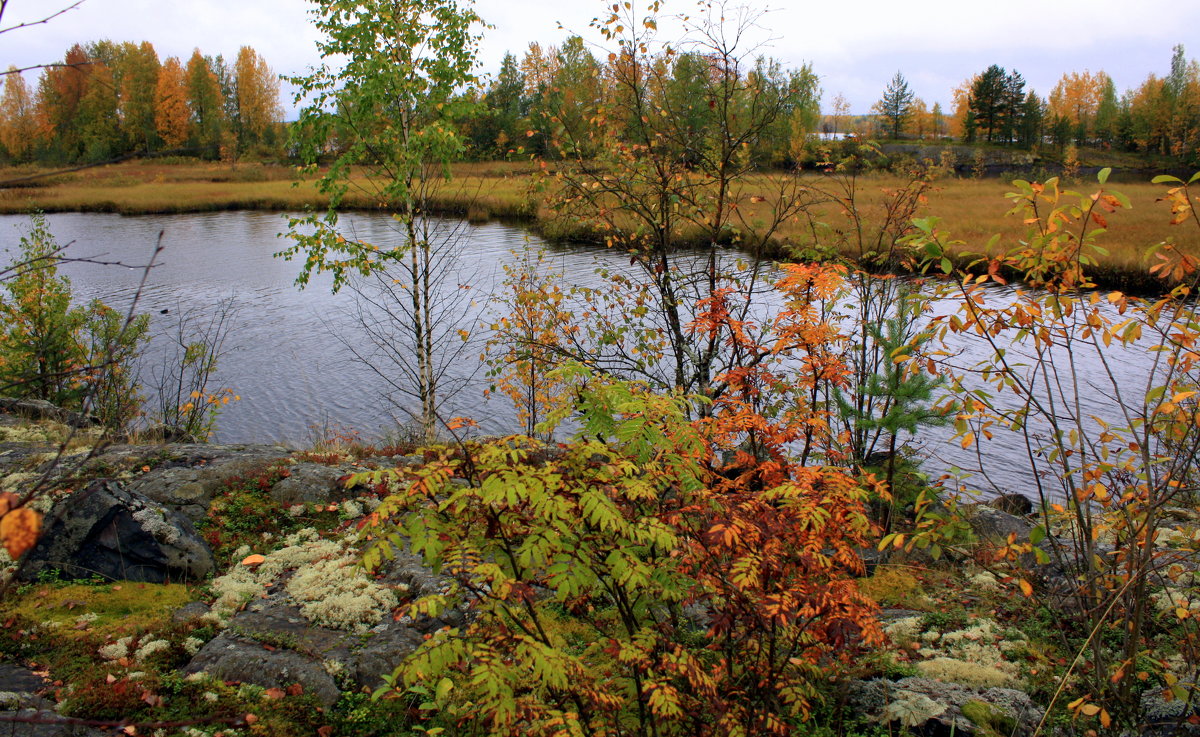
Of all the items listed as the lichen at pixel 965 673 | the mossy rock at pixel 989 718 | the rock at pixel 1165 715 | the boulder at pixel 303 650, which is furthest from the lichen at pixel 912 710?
the boulder at pixel 303 650

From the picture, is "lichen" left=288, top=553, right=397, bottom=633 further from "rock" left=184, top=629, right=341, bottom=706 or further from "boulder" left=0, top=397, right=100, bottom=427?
"boulder" left=0, top=397, right=100, bottom=427

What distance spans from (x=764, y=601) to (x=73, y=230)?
1648 inches

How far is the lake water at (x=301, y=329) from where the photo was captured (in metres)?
14.0

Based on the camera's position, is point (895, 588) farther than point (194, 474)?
No

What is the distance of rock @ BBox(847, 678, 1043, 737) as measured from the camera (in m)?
3.99

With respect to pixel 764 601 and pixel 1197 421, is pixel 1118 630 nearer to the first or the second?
pixel 1197 421

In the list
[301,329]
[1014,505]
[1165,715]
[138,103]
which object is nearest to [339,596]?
[138,103]

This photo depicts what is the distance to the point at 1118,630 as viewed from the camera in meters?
5.04

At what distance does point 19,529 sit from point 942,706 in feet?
14.5

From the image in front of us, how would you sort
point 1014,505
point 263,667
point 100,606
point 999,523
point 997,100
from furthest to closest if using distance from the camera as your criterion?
point 997,100, point 1014,505, point 999,523, point 100,606, point 263,667

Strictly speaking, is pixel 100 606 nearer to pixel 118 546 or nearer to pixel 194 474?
pixel 118 546

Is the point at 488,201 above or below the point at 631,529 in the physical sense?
above

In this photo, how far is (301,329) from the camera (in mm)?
20234

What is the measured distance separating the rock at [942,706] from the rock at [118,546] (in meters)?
5.05
